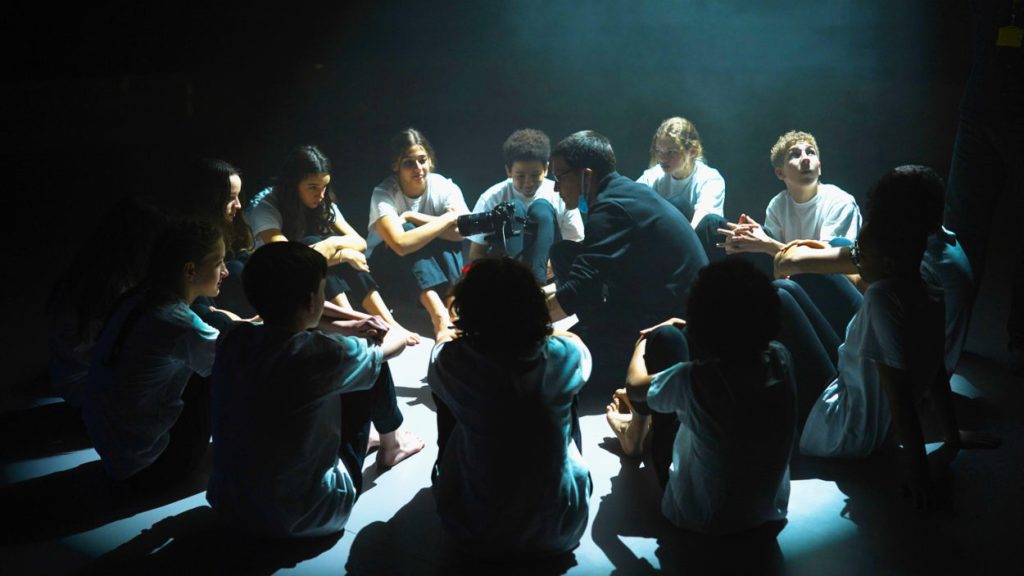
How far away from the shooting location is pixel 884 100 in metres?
5.59

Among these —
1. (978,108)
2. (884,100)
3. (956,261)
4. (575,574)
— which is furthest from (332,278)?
(884,100)

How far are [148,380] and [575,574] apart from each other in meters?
1.18

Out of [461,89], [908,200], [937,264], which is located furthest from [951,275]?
[461,89]

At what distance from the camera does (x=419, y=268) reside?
3.67 meters

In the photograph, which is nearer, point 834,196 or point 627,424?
point 627,424

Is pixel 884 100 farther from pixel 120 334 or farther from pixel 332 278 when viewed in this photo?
pixel 120 334

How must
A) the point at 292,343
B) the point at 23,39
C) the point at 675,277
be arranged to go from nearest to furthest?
the point at 292,343, the point at 675,277, the point at 23,39

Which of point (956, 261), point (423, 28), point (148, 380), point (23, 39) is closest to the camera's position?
point (148, 380)

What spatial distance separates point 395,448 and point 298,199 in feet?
4.64

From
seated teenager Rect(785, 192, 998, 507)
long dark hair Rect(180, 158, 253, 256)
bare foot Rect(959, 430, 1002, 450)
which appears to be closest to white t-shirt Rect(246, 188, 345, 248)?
long dark hair Rect(180, 158, 253, 256)

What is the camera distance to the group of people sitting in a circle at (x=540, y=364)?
74.1 inches

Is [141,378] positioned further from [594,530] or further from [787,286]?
[787,286]

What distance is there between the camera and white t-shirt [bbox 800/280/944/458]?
213 centimetres

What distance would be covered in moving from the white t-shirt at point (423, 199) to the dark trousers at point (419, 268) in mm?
105
